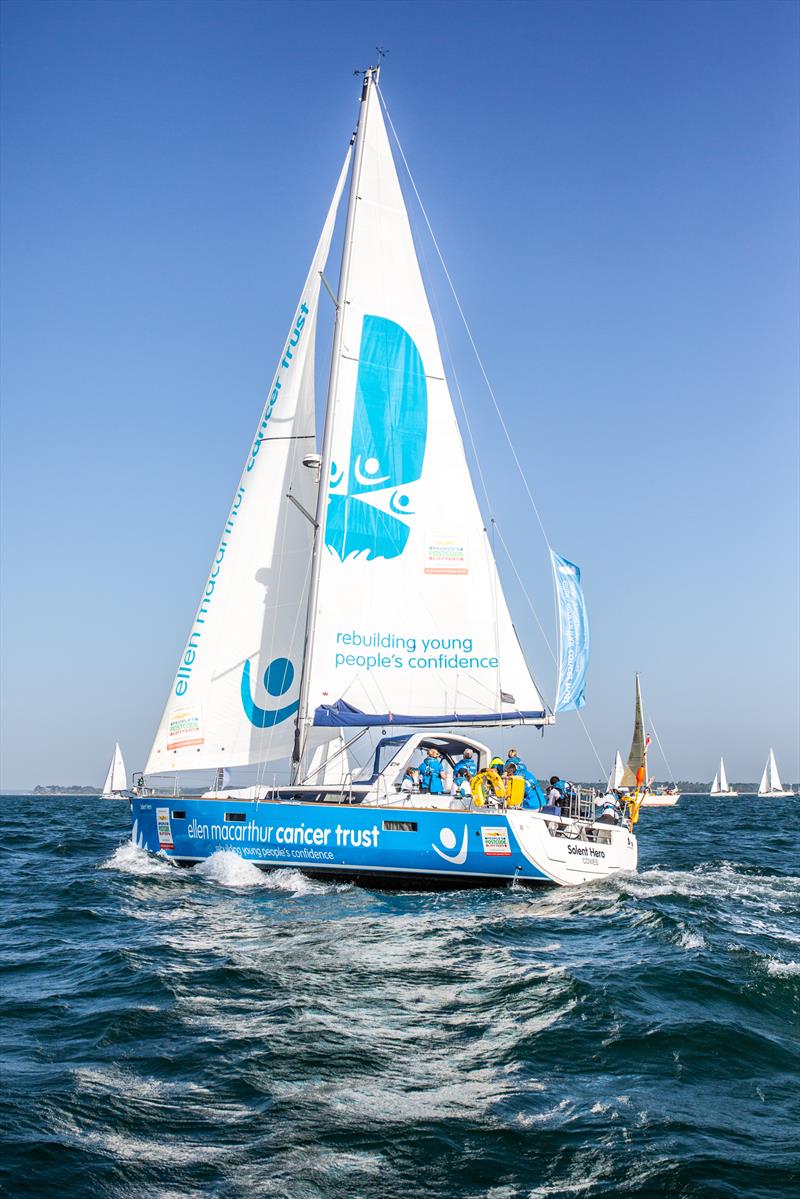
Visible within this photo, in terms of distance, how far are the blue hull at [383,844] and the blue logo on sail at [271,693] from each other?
2.96m

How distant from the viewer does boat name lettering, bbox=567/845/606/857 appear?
16203 mm

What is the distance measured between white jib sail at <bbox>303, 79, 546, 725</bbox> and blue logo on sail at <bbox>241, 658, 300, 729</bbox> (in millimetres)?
893

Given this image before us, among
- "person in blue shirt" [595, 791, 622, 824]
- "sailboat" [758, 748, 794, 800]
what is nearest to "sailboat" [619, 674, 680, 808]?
"person in blue shirt" [595, 791, 622, 824]

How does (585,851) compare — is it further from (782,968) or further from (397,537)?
(397,537)

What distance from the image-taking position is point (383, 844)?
1521 centimetres

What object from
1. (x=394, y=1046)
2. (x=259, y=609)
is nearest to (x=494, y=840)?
(x=259, y=609)

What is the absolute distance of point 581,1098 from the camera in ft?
21.5

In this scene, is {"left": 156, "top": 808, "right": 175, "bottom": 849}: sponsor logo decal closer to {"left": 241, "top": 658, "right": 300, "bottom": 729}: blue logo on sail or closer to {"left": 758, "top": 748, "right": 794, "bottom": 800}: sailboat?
{"left": 241, "top": 658, "right": 300, "bottom": 729}: blue logo on sail

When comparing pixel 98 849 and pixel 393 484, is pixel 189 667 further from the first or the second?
pixel 98 849

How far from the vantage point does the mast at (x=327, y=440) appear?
1806 centimetres

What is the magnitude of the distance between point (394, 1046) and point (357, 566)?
39.9 feet

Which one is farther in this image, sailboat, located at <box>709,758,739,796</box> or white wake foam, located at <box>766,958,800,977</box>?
sailboat, located at <box>709,758,739,796</box>

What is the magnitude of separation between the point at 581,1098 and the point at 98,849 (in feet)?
66.4

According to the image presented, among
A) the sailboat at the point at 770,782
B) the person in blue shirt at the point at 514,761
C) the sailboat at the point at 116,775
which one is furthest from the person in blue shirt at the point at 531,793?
the sailboat at the point at 770,782
